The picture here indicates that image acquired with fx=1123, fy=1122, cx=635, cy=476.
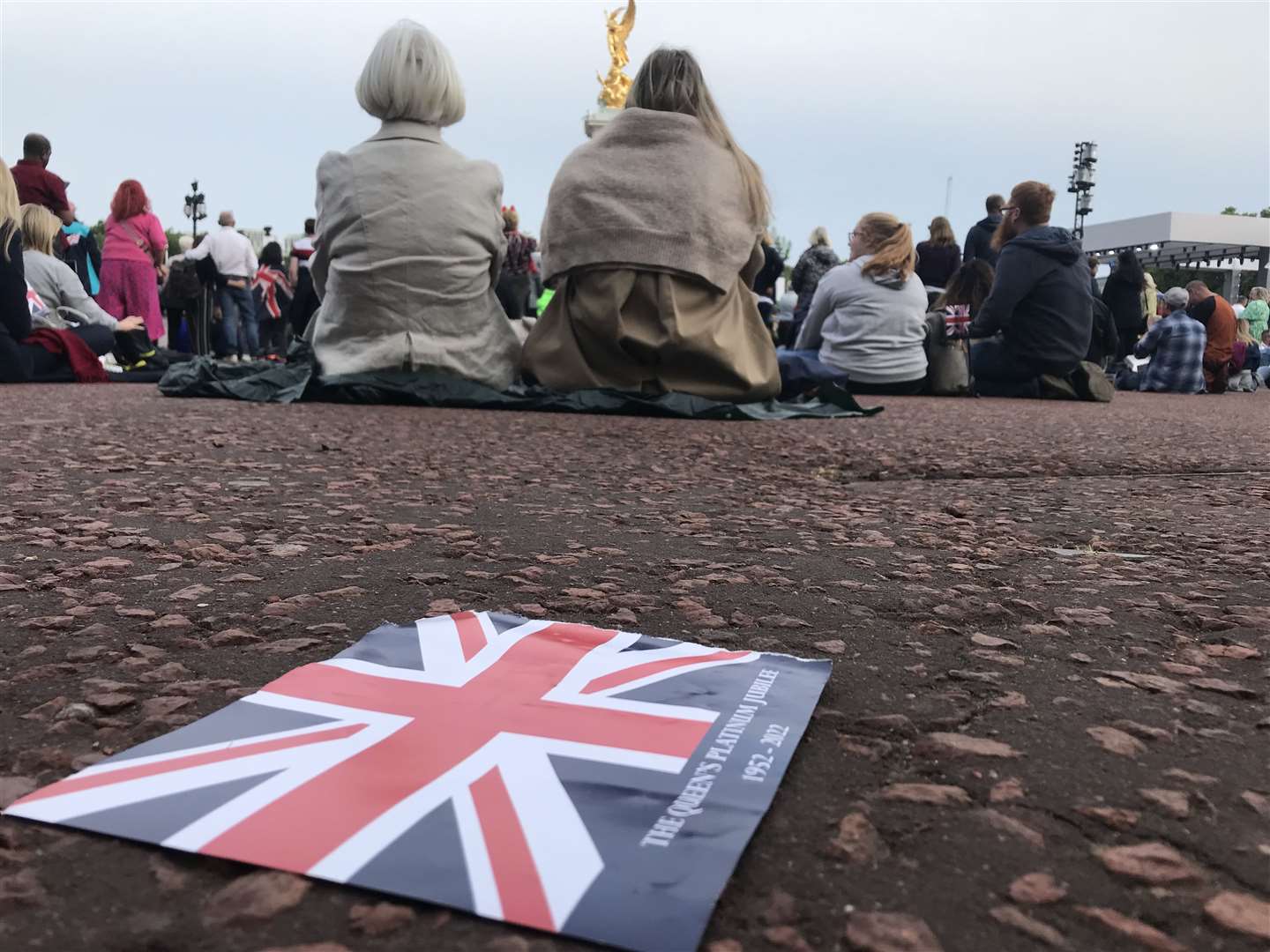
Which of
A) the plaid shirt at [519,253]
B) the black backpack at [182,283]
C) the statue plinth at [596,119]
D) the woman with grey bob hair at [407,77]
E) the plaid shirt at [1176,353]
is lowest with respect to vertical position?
the plaid shirt at [1176,353]

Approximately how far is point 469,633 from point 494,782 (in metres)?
0.51

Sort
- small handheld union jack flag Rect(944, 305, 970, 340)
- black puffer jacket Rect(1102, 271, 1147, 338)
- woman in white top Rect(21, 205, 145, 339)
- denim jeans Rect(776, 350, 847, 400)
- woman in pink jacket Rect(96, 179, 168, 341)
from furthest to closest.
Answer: black puffer jacket Rect(1102, 271, 1147, 338) < woman in pink jacket Rect(96, 179, 168, 341) < small handheld union jack flag Rect(944, 305, 970, 340) < woman in white top Rect(21, 205, 145, 339) < denim jeans Rect(776, 350, 847, 400)

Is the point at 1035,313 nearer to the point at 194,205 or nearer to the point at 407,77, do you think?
the point at 407,77

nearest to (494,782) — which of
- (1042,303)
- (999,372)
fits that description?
(1042,303)

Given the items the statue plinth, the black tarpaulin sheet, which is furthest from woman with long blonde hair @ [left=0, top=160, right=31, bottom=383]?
the statue plinth

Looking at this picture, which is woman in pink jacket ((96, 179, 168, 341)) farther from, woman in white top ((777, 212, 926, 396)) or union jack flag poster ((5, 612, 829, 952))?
union jack flag poster ((5, 612, 829, 952))

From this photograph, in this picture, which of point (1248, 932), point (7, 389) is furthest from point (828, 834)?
point (7, 389)

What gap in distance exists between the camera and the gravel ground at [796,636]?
0.84 m

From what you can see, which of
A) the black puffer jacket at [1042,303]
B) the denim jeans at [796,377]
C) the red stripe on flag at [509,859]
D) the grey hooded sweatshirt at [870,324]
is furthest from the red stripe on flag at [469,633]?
the black puffer jacket at [1042,303]

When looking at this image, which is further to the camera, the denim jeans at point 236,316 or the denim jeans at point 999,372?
the denim jeans at point 236,316

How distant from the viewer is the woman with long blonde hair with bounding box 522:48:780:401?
559 centimetres

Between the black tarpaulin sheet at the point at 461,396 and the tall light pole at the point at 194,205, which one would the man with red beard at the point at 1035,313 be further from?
the tall light pole at the point at 194,205

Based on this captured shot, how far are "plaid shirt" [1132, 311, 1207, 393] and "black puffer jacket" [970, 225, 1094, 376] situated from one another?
398cm

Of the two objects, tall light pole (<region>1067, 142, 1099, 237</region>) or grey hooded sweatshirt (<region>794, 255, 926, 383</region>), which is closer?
grey hooded sweatshirt (<region>794, 255, 926, 383</region>)
